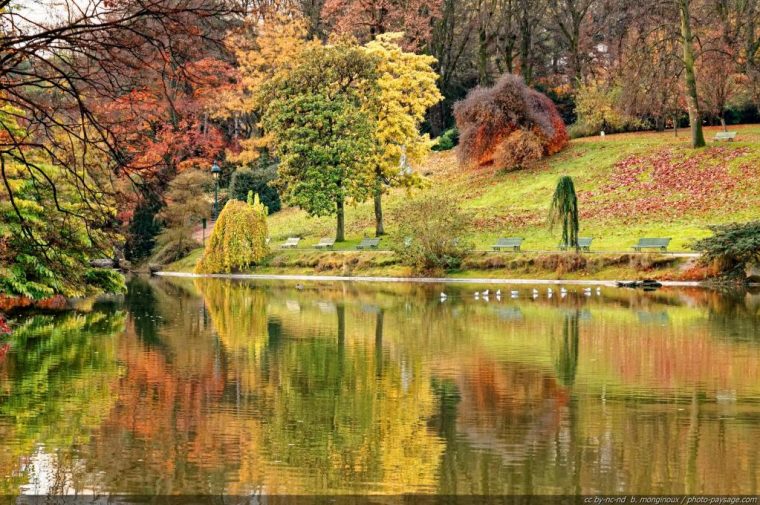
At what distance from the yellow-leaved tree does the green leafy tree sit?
0.88 meters

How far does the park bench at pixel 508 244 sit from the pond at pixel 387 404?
1630 cm

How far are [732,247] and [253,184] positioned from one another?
35662 millimetres

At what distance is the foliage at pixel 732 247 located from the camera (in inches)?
1421

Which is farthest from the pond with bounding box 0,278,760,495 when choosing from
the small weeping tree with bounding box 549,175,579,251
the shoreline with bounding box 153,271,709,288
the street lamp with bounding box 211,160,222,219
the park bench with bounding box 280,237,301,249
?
the street lamp with bounding box 211,160,222,219

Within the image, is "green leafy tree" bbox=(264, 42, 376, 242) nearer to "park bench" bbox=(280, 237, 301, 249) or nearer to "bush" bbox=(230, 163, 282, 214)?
"park bench" bbox=(280, 237, 301, 249)

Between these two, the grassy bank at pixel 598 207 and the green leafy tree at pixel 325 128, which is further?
the green leafy tree at pixel 325 128

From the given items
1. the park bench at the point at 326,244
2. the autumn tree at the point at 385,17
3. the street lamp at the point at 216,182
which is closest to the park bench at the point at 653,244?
the park bench at the point at 326,244

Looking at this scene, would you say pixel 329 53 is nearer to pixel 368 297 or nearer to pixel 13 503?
pixel 368 297

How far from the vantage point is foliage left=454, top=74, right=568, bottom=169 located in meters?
57.0

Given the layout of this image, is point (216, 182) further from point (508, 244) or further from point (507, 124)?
point (508, 244)

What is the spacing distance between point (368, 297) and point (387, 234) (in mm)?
17604

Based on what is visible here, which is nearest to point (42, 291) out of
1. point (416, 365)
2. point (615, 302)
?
point (416, 365)

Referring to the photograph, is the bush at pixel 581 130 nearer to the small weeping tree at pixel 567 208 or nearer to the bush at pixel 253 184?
the bush at pixel 253 184

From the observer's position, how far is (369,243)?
50500mm
